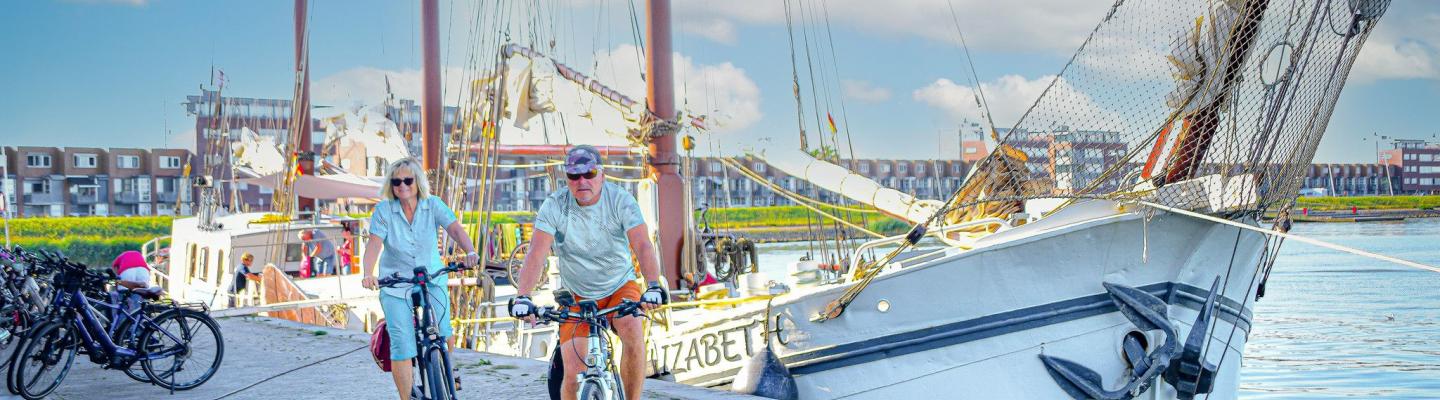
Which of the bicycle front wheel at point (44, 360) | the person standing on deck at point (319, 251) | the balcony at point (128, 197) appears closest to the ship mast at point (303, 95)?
the person standing on deck at point (319, 251)

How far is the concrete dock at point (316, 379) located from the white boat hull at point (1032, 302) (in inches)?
97.7

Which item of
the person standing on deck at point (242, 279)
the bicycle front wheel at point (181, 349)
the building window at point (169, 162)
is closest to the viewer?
the bicycle front wheel at point (181, 349)

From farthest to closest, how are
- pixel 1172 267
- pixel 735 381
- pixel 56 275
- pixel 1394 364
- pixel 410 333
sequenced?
1. pixel 1394 364
2. pixel 735 381
3. pixel 1172 267
4. pixel 56 275
5. pixel 410 333

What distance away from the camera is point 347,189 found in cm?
2714

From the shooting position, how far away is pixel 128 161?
99.6m

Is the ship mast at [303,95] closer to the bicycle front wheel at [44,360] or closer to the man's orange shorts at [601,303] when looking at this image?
the bicycle front wheel at [44,360]

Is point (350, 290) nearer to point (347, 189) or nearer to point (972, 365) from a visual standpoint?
point (347, 189)

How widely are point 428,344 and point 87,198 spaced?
4037 inches

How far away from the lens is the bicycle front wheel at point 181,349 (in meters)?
8.25

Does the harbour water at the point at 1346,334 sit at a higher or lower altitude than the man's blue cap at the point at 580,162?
lower

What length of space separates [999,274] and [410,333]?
16.6ft

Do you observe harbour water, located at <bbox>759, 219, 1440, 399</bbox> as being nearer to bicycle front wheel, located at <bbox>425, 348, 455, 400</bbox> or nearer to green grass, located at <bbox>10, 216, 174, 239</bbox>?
bicycle front wheel, located at <bbox>425, 348, 455, 400</bbox>

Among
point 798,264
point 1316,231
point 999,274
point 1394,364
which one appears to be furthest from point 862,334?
point 1316,231

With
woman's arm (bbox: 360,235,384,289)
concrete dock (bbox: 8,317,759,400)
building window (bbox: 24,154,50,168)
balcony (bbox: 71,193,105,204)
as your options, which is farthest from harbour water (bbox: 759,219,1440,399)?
building window (bbox: 24,154,50,168)
